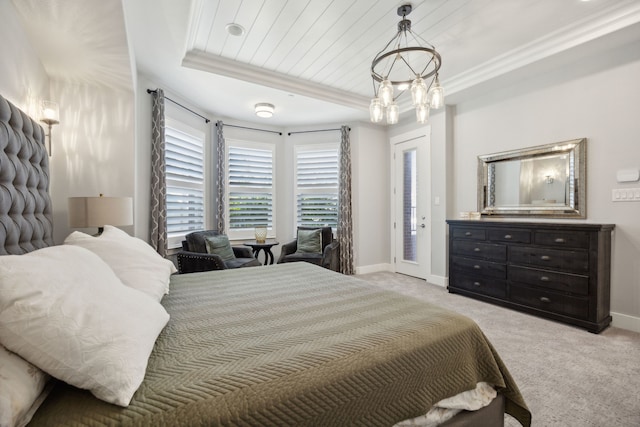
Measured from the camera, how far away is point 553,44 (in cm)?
294

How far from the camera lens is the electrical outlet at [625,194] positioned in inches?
108

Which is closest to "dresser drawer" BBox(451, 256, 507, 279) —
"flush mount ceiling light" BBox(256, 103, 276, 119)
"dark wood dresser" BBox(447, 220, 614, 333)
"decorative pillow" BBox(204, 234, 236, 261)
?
"dark wood dresser" BBox(447, 220, 614, 333)

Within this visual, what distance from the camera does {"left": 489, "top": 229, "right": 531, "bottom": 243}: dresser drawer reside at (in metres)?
3.17

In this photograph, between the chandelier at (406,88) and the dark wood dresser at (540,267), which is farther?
the dark wood dresser at (540,267)

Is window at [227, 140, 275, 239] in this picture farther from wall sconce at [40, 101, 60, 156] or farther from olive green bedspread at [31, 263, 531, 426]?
olive green bedspread at [31, 263, 531, 426]

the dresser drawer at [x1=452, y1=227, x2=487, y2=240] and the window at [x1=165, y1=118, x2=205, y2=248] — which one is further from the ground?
the window at [x1=165, y1=118, x2=205, y2=248]

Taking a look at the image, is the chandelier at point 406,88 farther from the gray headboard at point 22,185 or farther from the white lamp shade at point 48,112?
the white lamp shade at point 48,112

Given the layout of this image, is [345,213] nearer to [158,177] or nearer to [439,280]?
[439,280]

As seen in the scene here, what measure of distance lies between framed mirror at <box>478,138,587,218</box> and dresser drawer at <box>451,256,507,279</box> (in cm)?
70

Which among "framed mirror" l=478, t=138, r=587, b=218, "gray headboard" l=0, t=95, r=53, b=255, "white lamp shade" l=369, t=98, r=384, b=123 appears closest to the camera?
"gray headboard" l=0, t=95, r=53, b=255

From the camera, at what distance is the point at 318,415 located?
888 millimetres

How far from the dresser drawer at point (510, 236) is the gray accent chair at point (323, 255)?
211 centimetres

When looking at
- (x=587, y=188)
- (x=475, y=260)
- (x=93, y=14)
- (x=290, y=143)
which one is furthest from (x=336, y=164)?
(x=93, y=14)

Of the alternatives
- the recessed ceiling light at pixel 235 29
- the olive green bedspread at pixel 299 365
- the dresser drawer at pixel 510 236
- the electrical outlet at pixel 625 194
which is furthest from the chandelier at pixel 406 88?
the electrical outlet at pixel 625 194
